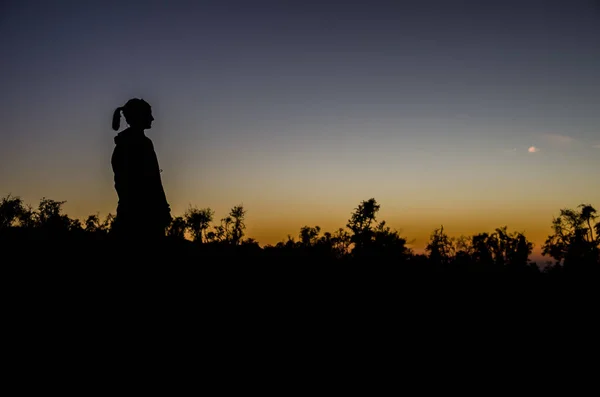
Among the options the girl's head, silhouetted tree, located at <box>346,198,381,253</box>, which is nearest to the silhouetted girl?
the girl's head

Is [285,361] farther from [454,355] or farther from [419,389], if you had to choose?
[454,355]

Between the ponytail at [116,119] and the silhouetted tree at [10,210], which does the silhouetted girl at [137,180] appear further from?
the silhouetted tree at [10,210]

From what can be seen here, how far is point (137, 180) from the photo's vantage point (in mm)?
6301

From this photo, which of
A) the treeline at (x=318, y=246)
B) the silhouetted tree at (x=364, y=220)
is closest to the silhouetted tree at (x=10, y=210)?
the treeline at (x=318, y=246)

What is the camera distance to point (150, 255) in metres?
6.36

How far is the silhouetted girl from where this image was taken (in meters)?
6.16

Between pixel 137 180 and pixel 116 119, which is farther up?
pixel 116 119

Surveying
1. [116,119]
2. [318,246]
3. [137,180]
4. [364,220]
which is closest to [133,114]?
[116,119]

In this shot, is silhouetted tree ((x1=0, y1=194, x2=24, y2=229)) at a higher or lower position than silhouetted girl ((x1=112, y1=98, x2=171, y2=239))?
higher

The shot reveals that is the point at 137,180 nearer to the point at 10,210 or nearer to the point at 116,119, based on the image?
the point at 116,119

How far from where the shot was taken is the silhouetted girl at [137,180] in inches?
242

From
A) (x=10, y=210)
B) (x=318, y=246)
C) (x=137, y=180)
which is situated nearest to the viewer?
(x=137, y=180)

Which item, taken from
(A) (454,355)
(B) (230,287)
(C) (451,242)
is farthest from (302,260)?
(C) (451,242)

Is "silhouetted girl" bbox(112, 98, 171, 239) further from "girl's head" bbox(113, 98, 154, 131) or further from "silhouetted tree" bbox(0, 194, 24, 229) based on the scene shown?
"silhouetted tree" bbox(0, 194, 24, 229)
